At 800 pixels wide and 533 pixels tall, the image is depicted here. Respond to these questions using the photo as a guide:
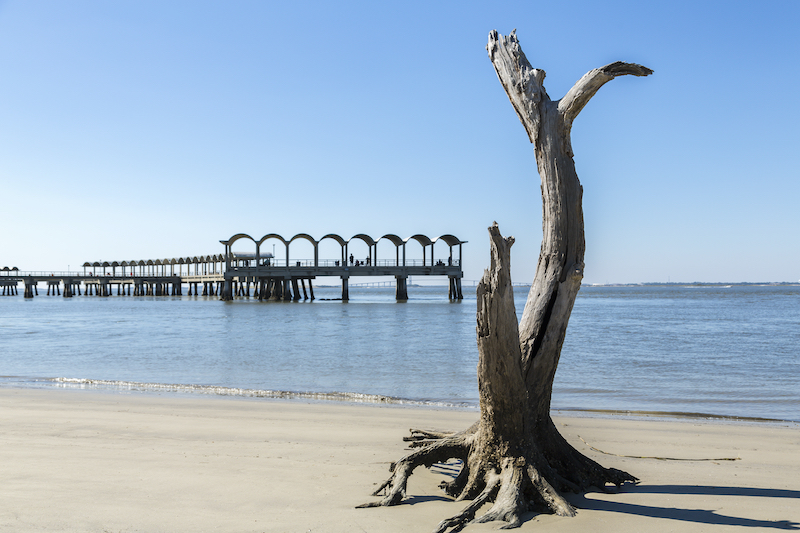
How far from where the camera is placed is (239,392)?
9.94 metres

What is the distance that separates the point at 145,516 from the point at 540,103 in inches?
157

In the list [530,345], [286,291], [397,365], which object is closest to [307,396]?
[397,365]

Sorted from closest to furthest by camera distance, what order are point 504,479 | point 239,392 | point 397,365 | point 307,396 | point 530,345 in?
point 504,479
point 530,345
point 307,396
point 239,392
point 397,365

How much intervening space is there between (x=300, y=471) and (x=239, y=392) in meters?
5.38

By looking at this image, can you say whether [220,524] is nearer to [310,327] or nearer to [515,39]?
[515,39]

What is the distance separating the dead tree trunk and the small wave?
4.42 meters

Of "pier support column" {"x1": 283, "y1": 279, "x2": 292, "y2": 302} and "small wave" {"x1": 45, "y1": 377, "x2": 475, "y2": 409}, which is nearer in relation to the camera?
"small wave" {"x1": 45, "y1": 377, "x2": 475, "y2": 409}

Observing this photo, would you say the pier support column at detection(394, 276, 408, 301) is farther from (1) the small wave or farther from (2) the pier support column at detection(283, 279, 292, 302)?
(1) the small wave

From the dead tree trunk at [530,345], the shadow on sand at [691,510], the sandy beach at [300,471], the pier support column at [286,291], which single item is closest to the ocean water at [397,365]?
the sandy beach at [300,471]

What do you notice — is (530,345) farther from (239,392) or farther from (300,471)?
(239,392)

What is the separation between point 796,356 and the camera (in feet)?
51.5

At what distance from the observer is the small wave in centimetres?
919

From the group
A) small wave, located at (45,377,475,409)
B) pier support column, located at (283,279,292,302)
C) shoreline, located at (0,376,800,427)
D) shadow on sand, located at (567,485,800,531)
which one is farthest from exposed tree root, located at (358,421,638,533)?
pier support column, located at (283,279,292,302)

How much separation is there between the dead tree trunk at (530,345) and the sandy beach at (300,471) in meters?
0.22
